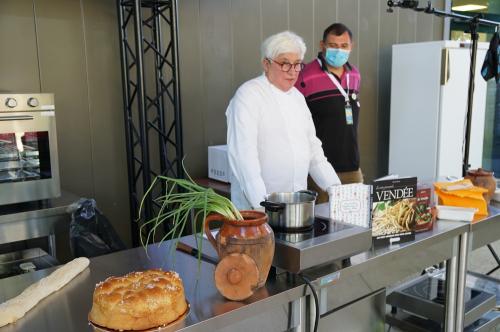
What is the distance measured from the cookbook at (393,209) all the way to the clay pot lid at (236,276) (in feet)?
1.93

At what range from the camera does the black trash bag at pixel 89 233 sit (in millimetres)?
2293

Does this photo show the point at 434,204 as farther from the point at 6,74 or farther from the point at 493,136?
the point at 493,136

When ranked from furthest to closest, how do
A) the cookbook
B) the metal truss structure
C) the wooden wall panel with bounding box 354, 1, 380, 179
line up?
the wooden wall panel with bounding box 354, 1, 380, 179 < the metal truss structure < the cookbook

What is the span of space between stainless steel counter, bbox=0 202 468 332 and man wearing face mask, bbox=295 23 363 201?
4.16 ft

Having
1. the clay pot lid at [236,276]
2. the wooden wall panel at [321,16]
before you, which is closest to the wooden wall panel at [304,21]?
the wooden wall panel at [321,16]

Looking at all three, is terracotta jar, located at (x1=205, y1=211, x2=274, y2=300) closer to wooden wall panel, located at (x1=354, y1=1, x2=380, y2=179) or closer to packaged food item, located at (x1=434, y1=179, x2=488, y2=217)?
packaged food item, located at (x1=434, y1=179, x2=488, y2=217)

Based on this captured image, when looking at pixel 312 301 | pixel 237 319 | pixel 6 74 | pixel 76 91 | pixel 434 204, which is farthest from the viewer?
pixel 76 91

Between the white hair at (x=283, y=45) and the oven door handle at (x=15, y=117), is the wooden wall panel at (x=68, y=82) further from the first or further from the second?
the white hair at (x=283, y=45)

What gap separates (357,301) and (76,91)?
2292mm

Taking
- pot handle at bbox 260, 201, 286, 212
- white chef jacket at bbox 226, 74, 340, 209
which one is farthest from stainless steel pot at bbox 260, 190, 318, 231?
white chef jacket at bbox 226, 74, 340, 209

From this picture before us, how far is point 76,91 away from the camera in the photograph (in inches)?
119

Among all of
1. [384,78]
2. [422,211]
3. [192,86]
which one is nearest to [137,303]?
[422,211]

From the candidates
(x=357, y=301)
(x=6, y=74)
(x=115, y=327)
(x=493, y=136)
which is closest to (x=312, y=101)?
(x=357, y=301)

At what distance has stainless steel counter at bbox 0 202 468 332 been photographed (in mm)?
1081
